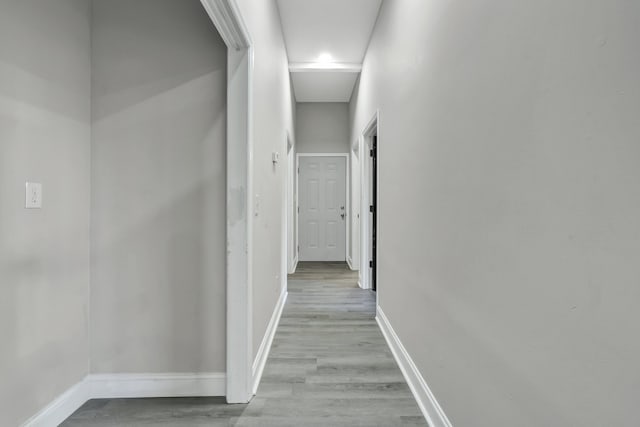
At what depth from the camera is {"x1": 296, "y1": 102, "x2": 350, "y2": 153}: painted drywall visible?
583 cm

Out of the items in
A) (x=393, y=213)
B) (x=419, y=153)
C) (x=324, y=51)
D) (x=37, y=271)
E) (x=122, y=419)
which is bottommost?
(x=122, y=419)

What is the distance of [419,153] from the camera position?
1926 millimetres

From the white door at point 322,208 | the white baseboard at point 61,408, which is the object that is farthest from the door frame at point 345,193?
the white baseboard at point 61,408

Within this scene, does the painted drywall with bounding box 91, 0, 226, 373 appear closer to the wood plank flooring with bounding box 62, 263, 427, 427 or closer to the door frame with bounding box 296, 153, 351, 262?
the wood plank flooring with bounding box 62, 263, 427, 427

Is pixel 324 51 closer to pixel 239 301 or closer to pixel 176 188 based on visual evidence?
pixel 176 188

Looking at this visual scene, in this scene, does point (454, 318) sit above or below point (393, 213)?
below

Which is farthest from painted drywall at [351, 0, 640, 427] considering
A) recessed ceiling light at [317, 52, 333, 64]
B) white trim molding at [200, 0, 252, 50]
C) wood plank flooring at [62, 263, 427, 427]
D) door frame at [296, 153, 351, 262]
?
door frame at [296, 153, 351, 262]

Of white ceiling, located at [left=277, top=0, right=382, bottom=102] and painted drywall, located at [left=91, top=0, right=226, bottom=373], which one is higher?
white ceiling, located at [left=277, top=0, right=382, bottom=102]

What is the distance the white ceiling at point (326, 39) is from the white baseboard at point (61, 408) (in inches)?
130

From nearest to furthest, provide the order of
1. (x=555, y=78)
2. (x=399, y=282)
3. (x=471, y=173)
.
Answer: (x=555, y=78)
(x=471, y=173)
(x=399, y=282)

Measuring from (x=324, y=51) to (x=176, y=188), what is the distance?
2956mm

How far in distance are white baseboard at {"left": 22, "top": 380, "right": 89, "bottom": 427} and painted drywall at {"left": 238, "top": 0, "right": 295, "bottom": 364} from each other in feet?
3.04

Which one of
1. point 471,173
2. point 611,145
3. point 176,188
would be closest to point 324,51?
point 176,188

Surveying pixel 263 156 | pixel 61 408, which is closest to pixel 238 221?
pixel 263 156
